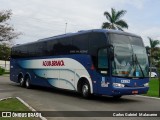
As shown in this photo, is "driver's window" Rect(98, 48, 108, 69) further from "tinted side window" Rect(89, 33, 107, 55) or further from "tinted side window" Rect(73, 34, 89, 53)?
"tinted side window" Rect(73, 34, 89, 53)

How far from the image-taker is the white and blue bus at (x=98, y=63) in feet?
54.5

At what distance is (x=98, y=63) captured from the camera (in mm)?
17469

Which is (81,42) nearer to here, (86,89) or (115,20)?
(86,89)

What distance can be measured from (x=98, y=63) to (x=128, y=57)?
1.51 meters

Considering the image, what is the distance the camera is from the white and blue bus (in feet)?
54.5

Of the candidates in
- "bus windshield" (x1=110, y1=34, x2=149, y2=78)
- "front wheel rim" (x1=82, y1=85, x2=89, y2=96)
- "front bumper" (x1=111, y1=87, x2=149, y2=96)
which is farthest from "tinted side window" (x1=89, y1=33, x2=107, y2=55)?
"front bumper" (x1=111, y1=87, x2=149, y2=96)

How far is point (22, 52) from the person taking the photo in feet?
92.7

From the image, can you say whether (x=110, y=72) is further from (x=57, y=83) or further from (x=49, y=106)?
(x=57, y=83)

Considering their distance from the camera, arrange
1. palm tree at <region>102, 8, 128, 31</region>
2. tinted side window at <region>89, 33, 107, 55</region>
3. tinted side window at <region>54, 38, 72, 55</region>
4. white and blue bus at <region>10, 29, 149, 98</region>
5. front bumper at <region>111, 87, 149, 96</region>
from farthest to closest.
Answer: palm tree at <region>102, 8, 128, 31</region> < tinted side window at <region>54, 38, 72, 55</region> < tinted side window at <region>89, 33, 107, 55</region> < white and blue bus at <region>10, 29, 149, 98</region> < front bumper at <region>111, 87, 149, 96</region>

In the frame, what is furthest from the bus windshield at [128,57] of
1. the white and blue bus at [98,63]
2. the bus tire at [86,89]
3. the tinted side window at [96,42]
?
the bus tire at [86,89]

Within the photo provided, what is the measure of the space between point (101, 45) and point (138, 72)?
7.15ft

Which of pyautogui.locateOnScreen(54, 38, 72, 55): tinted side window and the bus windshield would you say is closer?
the bus windshield

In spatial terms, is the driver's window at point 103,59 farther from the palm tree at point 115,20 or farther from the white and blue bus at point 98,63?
the palm tree at point 115,20

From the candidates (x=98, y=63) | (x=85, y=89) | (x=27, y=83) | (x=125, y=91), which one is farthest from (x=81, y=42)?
(x=27, y=83)
